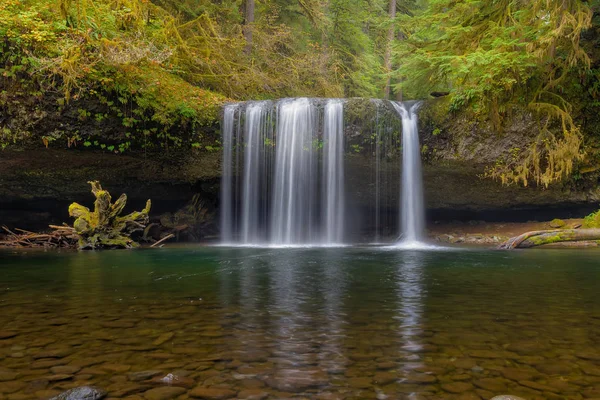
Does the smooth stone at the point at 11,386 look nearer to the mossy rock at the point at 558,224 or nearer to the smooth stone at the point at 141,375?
the smooth stone at the point at 141,375

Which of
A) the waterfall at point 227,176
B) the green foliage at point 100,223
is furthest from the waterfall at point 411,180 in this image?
the green foliage at point 100,223

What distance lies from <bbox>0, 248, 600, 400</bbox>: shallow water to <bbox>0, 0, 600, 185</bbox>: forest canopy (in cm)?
699

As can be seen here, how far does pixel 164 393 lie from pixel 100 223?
11.0 m

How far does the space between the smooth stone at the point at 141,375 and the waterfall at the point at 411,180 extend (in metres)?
12.8

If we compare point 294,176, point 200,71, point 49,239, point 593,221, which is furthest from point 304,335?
point 200,71

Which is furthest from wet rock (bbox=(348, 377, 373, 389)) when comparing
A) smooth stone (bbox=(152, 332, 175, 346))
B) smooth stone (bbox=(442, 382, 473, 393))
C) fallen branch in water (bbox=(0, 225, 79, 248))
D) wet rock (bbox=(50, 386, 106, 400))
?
fallen branch in water (bbox=(0, 225, 79, 248))

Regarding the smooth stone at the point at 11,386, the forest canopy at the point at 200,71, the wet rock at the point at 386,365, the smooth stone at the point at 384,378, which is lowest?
the smooth stone at the point at 384,378

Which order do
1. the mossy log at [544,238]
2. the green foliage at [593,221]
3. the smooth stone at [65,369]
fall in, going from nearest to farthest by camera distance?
the smooth stone at [65,369] < the mossy log at [544,238] < the green foliage at [593,221]

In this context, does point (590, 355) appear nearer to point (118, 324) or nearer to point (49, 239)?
point (118, 324)

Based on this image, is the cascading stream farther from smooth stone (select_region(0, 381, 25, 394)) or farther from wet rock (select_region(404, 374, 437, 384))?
smooth stone (select_region(0, 381, 25, 394))

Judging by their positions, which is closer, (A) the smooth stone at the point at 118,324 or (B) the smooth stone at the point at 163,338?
(B) the smooth stone at the point at 163,338

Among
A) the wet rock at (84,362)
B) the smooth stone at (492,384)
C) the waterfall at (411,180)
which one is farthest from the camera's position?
the waterfall at (411,180)

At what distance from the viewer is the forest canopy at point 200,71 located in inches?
456

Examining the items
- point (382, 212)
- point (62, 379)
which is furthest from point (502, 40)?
point (62, 379)
